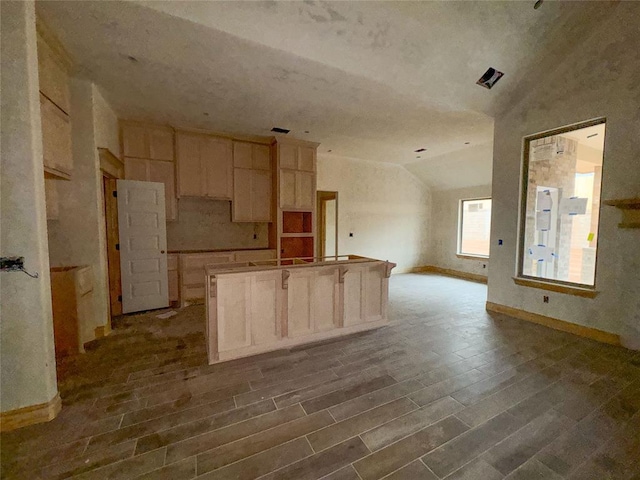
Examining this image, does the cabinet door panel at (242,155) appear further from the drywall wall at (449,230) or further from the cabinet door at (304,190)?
the drywall wall at (449,230)

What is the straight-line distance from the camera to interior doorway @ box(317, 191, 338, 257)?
6.75 m

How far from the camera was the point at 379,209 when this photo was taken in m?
7.32

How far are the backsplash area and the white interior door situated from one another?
2.65 feet

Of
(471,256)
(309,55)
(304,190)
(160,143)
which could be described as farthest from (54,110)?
(471,256)

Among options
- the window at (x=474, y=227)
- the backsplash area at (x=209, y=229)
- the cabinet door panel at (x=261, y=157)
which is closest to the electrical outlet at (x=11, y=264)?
the backsplash area at (x=209, y=229)

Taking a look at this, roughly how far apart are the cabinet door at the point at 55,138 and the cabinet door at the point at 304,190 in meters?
3.37

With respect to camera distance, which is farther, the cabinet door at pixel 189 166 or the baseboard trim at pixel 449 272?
the baseboard trim at pixel 449 272

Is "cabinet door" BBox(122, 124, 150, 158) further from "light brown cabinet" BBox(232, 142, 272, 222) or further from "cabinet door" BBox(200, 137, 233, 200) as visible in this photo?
"light brown cabinet" BBox(232, 142, 272, 222)

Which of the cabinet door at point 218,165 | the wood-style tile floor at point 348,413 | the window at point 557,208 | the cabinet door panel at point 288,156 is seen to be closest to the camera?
the wood-style tile floor at point 348,413

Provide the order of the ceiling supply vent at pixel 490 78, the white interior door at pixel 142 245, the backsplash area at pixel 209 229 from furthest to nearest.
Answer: the backsplash area at pixel 209 229 < the white interior door at pixel 142 245 < the ceiling supply vent at pixel 490 78

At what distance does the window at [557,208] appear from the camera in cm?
362

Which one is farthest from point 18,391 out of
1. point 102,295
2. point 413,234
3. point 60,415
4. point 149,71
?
point 413,234

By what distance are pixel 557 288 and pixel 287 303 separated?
3.53m

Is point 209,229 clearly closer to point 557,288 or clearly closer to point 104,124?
point 104,124
